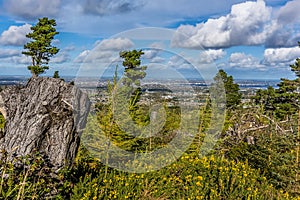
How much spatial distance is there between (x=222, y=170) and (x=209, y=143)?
4.31ft

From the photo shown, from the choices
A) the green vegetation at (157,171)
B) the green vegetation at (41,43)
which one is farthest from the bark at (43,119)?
the green vegetation at (41,43)

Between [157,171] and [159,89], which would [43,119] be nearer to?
[157,171]

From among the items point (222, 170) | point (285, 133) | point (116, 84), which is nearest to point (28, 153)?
point (116, 84)

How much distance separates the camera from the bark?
4098mm

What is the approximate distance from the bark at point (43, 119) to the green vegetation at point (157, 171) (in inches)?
7.3

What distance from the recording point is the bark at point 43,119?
13.4 feet

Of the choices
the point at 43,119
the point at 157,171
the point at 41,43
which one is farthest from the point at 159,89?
the point at 41,43

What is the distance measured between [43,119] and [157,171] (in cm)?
203

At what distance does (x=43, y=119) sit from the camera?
4.16 meters

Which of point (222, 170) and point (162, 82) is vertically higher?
point (162, 82)

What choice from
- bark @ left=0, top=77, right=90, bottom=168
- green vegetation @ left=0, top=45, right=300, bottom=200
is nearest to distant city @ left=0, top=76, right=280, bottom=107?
green vegetation @ left=0, top=45, right=300, bottom=200

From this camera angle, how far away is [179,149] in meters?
6.26

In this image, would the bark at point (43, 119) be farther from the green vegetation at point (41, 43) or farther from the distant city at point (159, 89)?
the green vegetation at point (41, 43)

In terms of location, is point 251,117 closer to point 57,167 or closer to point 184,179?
point 184,179
